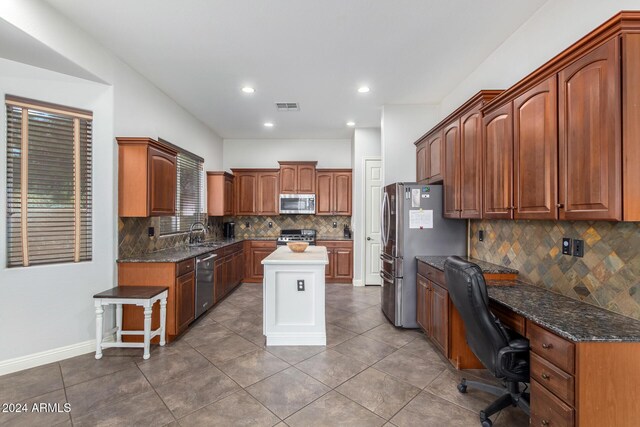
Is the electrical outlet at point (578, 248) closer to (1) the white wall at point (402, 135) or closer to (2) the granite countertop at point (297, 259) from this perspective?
(2) the granite countertop at point (297, 259)

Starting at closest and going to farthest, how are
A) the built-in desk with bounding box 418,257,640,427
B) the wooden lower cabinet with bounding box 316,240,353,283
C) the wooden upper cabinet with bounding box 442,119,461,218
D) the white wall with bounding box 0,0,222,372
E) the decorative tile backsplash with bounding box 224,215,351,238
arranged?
the built-in desk with bounding box 418,257,640,427 → the white wall with bounding box 0,0,222,372 → the wooden upper cabinet with bounding box 442,119,461,218 → the wooden lower cabinet with bounding box 316,240,353,283 → the decorative tile backsplash with bounding box 224,215,351,238

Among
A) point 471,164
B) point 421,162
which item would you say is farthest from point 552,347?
point 421,162

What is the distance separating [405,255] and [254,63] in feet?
9.06

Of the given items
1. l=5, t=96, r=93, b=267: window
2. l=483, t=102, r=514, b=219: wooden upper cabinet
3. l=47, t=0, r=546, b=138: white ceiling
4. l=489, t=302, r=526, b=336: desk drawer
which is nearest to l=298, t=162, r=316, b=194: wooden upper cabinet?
l=47, t=0, r=546, b=138: white ceiling

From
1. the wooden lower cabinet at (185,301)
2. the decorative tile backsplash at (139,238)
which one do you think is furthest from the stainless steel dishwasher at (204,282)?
the decorative tile backsplash at (139,238)

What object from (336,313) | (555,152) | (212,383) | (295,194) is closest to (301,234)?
(295,194)

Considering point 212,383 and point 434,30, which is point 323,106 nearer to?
point 434,30

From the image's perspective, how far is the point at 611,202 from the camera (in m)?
1.37

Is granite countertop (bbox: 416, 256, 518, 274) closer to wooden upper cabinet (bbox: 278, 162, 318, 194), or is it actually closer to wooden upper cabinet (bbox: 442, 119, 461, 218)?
wooden upper cabinet (bbox: 442, 119, 461, 218)

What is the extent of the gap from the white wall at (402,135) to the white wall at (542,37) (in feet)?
3.31

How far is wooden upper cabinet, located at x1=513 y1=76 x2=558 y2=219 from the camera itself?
5.65ft

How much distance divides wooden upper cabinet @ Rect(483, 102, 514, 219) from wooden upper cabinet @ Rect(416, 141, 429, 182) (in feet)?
4.01

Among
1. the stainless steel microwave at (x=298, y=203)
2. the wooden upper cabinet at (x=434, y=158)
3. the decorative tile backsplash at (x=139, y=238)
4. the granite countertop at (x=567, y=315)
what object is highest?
the wooden upper cabinet at (x=434, y=158)

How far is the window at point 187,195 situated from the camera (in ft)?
14.0
